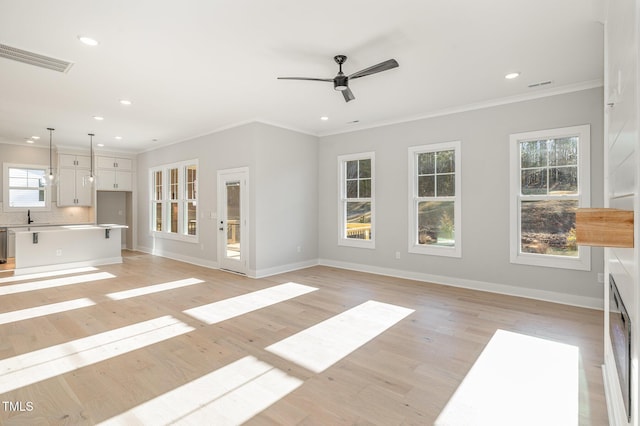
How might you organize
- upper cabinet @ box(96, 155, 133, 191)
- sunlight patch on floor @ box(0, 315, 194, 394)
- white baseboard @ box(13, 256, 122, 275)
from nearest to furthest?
sunlight patch on floor @ box(0, 315, 194, 394), white baseboard @ box(13, 256, 122, 275), upper cabinet @ box(96, 155, 133, 191)

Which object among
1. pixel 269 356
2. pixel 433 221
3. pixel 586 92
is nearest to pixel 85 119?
pixel 269 356

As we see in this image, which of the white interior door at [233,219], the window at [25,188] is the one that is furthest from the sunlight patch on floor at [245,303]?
the window at [25,188]

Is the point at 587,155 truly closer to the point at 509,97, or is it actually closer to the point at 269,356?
the point at 509,97

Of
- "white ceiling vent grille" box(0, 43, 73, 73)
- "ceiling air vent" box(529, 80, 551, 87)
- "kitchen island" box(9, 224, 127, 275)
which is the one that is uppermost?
"white ceiling vent grille" box(0, 43, 73, 73)

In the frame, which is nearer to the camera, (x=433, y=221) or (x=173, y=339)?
(x=173, y=339)

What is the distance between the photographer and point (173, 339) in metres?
3.24

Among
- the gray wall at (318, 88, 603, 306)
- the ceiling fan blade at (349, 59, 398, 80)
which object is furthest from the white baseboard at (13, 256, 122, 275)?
the ceiling fan blade at (349, 59, 398, 80)

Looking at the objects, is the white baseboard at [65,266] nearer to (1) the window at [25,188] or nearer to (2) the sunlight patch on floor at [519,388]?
(1) the window at [25,188]

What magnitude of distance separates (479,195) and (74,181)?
30.6 feet

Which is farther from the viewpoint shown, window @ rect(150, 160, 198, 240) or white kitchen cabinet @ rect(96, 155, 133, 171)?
white kitchen cabinet @ rect(96, 155, 133, 171)

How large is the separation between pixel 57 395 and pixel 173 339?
1023 mm

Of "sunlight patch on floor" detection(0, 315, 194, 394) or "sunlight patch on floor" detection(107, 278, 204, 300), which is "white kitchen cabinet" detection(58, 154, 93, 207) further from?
"sunlight patch on floor" detection(0, 315, 194, 394)

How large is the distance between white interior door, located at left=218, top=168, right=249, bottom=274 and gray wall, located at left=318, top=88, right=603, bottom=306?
6.11 ft

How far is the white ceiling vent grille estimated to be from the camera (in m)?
3.30
